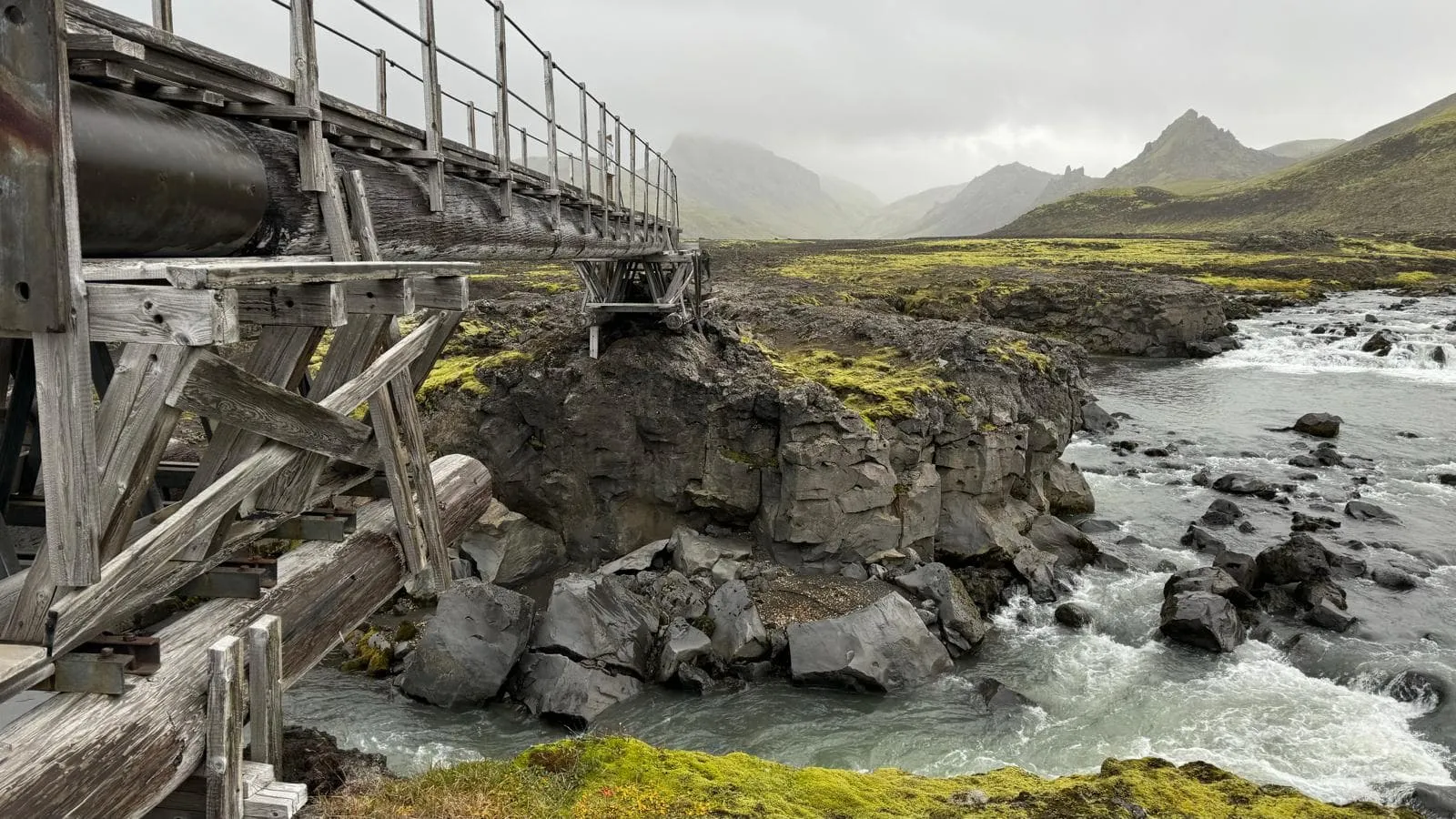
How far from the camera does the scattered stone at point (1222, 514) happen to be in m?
25.5

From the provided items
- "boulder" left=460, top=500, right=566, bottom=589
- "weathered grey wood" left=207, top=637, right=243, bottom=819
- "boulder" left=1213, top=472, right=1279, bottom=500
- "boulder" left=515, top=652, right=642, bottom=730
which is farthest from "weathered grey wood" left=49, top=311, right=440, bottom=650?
"boulder" left=1213, top=472, right=1279, bottom=500

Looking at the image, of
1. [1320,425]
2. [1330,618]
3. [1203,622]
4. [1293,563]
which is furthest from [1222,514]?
[1320,425]

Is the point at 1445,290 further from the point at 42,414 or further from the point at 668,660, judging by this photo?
the point at 42,414

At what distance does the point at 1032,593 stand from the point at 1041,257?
7972cm

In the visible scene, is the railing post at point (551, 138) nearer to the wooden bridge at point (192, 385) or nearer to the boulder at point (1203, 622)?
the wooden bridge at point (192, 385)

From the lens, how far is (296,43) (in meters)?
5.74

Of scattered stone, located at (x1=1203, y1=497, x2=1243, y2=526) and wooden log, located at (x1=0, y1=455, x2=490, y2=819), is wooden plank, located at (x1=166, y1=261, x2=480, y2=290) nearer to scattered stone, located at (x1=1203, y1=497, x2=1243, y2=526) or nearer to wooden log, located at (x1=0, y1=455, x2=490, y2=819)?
wooden log, located at (x1=0, y1=455, x2=490, y2=819)

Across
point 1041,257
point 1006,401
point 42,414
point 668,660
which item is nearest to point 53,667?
point 42,414

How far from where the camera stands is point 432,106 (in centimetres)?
764

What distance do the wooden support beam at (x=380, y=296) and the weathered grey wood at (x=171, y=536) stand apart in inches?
27.1

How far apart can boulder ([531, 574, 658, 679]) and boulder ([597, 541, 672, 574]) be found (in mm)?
2600

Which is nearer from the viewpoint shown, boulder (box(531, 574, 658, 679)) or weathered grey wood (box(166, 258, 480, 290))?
weathered grey wood (box(166, 258, 480, 290))

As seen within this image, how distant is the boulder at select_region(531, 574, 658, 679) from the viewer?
16.1m

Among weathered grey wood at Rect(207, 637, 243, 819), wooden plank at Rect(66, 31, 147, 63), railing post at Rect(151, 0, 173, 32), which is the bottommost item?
weathered grey wood at Rect(207, 637, 243, 819)
